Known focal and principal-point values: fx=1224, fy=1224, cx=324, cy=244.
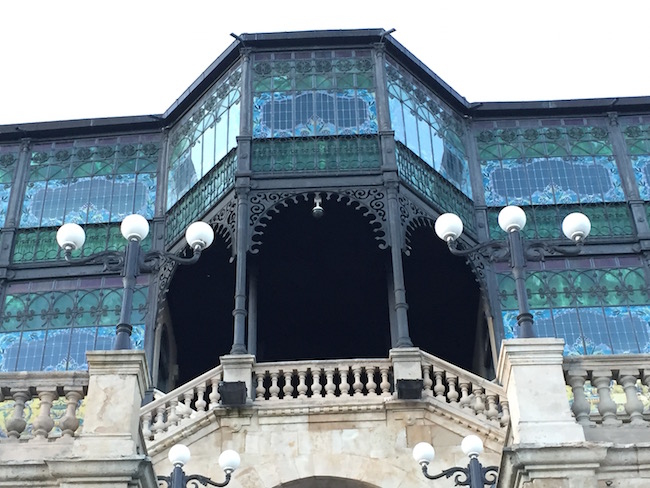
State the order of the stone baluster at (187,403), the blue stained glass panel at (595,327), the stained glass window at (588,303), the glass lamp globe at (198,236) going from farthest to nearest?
the stained glass window at (588,303) → the blue stained glass panel at (595,327) → the stone baluster at (187,403) → the glass lamp globe at (198,236)

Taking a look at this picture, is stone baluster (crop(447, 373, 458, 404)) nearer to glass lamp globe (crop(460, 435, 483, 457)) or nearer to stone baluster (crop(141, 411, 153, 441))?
stone baluster (crop(141, 411, 153, 441))

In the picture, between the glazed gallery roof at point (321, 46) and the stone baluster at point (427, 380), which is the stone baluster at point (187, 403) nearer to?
the stone baluster at point (427, 380)

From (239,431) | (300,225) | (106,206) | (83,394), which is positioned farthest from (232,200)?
(83,394)

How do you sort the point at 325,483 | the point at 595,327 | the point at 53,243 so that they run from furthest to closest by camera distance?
the point at 53,243
the point at 595,327
the point at 325,483

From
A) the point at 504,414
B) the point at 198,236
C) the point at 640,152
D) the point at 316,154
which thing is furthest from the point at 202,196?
the point at 198,236

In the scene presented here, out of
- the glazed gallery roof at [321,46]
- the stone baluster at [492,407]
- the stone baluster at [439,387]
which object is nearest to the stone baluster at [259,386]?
the stone baluster at [439,387]

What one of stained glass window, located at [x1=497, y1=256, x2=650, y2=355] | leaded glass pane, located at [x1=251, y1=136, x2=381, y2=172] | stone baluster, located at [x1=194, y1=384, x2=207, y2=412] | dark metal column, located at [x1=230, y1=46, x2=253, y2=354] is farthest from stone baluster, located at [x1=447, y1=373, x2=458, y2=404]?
leaded glass pane, located at [x1=251, y1=136, x2=381, y2=172]

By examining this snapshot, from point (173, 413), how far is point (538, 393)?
26.6 feet

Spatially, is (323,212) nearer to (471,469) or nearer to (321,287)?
(321,287)

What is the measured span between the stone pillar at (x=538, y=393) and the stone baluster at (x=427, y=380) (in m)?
6.52

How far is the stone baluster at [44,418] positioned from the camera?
11562 mm

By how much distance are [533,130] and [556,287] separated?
410 cm

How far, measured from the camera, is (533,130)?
2628 centimetres

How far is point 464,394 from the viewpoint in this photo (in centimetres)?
1817
